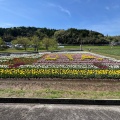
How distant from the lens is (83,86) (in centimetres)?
751

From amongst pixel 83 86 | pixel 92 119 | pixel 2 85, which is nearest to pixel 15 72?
pixel 2 85

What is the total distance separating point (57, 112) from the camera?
485 centimetres

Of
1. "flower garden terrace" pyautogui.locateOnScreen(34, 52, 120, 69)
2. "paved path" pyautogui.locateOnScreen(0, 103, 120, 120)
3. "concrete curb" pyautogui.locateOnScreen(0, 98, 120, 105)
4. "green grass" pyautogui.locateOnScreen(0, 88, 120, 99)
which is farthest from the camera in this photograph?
"flower garden terrace" pyautogui.locateOnScreen(34, 52, 120, 69)

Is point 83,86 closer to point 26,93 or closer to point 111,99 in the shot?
point 111,99

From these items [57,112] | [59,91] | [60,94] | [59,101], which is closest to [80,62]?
[59,91]

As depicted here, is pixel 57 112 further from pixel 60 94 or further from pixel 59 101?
pixel 60 94

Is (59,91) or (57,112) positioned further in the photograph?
(59,91)

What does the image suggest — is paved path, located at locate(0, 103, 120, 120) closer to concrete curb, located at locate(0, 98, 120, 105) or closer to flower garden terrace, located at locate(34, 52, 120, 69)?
concrete curb, located at locate(0, 98, 120, 105)

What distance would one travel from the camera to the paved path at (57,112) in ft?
14.8

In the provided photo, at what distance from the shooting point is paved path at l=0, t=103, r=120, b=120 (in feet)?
14.8

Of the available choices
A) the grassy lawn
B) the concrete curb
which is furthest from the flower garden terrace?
the concrete curb

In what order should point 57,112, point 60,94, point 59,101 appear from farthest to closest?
point 60,94 < point 59,101 < point 57,112

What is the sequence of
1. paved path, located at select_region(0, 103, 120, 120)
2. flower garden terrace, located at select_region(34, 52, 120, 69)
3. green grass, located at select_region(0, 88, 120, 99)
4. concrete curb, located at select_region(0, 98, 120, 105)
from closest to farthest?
paved path, located at select_region(0, 103, 120, 120) → concrete curb, located at select_region(0, 98, 120, 105) → green grass, located at select_region(0, 88, 120, 99) → flower garden terrace, located at select_region(34, 52, 120, 69)

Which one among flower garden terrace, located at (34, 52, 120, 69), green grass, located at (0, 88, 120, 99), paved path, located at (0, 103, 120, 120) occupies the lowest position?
flower garden terrace, located at (34, 52, 120, 69)
